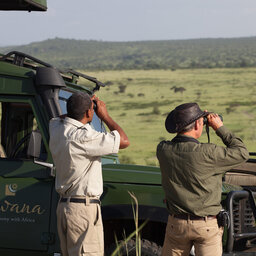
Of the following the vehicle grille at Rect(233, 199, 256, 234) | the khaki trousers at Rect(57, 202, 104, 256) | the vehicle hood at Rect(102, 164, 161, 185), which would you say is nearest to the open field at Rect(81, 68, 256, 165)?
the vehicle hood at Rect(102, 164, 161, 185)

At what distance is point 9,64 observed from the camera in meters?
5.65

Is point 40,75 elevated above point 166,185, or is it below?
above

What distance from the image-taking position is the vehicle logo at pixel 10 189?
5.45 m

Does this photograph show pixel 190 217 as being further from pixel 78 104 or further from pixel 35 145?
pixel 35 145

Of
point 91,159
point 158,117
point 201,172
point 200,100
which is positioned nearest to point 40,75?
point 91,159

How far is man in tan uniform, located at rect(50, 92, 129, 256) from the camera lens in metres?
4.50

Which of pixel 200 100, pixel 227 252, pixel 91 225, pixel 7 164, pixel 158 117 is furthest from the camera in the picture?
pixel 200 100

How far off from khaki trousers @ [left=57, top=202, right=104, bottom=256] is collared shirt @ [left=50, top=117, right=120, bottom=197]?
0.34ft

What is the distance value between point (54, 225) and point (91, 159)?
3.49 feet

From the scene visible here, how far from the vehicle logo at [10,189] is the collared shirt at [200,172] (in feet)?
5.55

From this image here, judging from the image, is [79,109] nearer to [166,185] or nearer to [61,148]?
[61,148]

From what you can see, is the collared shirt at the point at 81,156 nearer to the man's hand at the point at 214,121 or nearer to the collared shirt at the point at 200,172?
the collared shirt at the point at 200,172

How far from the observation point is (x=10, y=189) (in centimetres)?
546

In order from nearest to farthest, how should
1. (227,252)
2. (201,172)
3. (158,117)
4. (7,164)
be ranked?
(201,172), (227,252), (7,164), (158,117)
